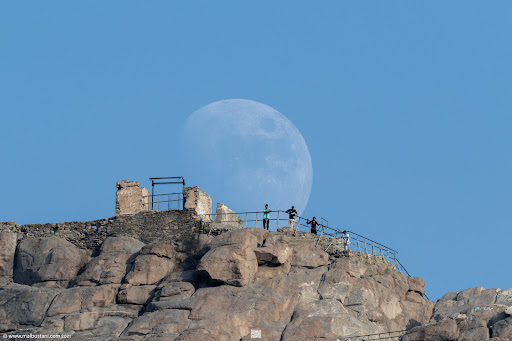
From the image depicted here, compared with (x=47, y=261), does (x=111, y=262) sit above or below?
below

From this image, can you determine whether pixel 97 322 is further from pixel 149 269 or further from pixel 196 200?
pixel 196 200

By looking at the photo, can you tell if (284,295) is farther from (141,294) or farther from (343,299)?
(141,294)

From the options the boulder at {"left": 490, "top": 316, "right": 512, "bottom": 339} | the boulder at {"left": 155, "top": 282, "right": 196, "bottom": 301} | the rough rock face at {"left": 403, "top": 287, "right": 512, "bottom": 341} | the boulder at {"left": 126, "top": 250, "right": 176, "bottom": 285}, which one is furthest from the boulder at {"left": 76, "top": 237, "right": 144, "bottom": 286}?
the boulder at {"left": 490, "top": 316, "right": 512, "bottom": 339}

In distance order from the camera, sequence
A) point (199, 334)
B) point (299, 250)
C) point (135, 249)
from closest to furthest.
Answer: point (199, 334)
point (299, 250)
point (135, 249)

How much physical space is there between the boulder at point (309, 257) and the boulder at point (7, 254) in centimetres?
1705

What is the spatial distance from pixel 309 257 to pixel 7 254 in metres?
18.3

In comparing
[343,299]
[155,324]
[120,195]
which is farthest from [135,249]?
[343,299]

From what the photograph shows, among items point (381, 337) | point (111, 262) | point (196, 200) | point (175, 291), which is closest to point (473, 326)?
point (381, 337)

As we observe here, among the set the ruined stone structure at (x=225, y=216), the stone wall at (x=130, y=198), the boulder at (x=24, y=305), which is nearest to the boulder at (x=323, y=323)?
the ruined stone structure at (x=225, y=216)

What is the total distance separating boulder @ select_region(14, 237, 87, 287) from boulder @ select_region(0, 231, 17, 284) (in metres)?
0.33

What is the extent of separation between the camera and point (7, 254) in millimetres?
53406

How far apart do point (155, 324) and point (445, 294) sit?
707 inches

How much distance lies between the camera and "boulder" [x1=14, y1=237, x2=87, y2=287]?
165 feet

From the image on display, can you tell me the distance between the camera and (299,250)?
48.2 m
